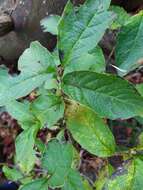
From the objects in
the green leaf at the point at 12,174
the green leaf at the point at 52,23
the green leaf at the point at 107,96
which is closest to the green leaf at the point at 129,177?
the green leaf at the point at 107,96

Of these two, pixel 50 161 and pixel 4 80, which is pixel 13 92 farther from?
pixel 50 161

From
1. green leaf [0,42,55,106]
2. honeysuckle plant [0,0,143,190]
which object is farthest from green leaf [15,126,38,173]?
green leaf [0,42,55,106]

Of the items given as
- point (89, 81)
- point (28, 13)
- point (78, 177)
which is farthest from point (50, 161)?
point (28, 13)

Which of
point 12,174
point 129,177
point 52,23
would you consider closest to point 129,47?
point 129,177

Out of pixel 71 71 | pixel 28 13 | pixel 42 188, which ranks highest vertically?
pixel 71 71

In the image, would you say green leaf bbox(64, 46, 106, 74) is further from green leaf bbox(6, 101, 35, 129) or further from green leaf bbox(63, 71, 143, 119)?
green leaf bbox(6, 101, 35, 129)

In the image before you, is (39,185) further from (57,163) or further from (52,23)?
(52,23)
